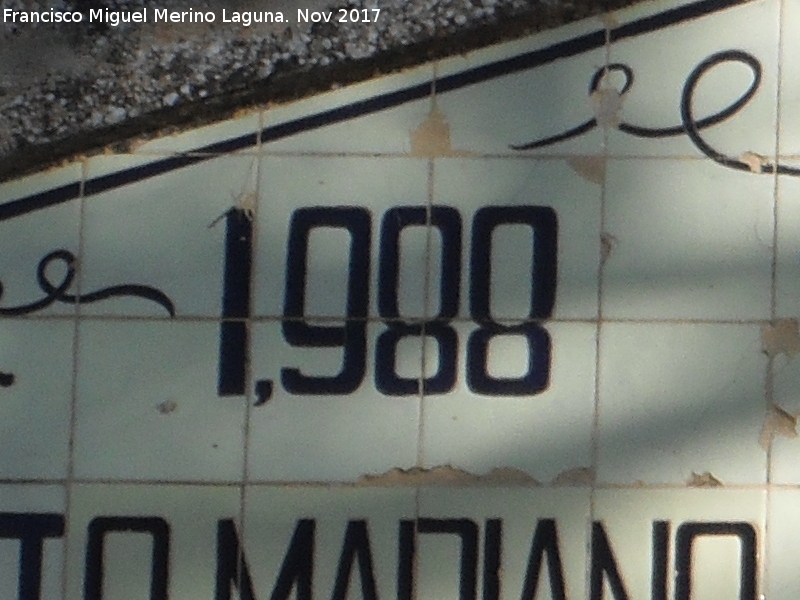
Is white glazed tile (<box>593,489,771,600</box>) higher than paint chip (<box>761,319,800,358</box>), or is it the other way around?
paint chip (<box>761,319,800,358</box>)

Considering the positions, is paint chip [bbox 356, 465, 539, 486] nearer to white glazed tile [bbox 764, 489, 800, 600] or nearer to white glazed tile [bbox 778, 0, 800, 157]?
white glazed tile [bbox 764, 489, 800, 600]

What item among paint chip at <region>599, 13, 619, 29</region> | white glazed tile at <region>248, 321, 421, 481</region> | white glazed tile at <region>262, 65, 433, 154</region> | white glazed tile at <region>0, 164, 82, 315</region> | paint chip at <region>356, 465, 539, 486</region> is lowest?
paint chip at <region>356, 465, 539, 486</region>

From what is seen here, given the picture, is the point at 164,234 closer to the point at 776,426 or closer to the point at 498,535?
the point at 498,535

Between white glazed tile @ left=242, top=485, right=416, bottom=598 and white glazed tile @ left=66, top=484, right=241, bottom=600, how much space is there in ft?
0.16

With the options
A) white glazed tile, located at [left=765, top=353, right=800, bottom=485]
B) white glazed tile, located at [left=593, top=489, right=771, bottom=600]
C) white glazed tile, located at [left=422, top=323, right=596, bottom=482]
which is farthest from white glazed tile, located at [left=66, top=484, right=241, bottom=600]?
white glazed tile, located at [left=765, top=353, right=800, bottom=485]

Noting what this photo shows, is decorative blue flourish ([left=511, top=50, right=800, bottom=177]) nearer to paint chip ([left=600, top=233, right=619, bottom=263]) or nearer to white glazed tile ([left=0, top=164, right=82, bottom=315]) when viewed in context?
paint chip ([left=600, top=233, right=619, bottom=263])

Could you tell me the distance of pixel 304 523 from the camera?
179cm

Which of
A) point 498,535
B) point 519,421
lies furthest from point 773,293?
point 498,535

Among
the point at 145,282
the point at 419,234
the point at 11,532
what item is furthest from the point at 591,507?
the point at 11,532

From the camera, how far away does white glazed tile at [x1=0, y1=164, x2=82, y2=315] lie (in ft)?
5.84

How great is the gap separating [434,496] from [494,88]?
65cm

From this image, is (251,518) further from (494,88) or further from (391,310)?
(494,88)

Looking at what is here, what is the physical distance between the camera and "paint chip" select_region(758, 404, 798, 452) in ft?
5.86

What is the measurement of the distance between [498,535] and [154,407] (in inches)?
22.6
